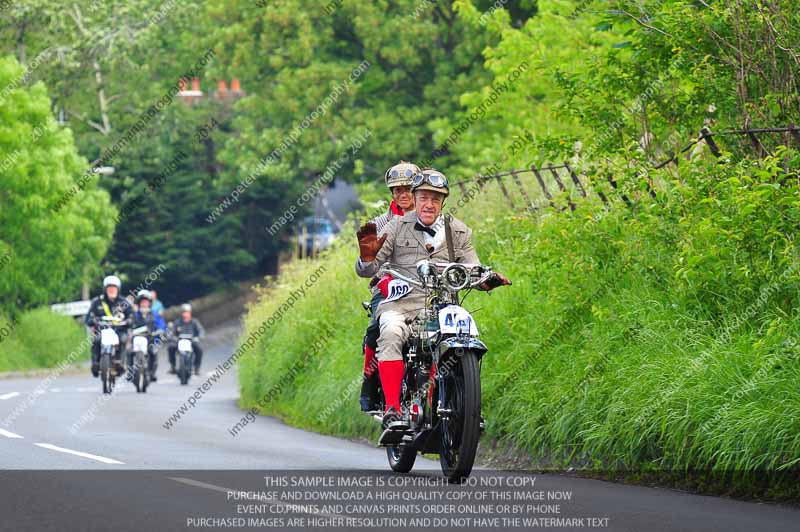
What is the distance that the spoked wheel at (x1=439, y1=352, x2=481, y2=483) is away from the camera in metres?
10.1

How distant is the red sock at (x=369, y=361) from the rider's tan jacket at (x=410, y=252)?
21.9 inches

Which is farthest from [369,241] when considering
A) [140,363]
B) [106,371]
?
[140,363]

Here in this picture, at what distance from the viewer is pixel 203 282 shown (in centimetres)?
6600

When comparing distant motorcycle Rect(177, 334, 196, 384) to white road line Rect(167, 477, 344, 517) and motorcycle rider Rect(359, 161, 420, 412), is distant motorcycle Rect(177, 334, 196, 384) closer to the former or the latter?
motorcycle rider Rect(359, 161, 420, 412)

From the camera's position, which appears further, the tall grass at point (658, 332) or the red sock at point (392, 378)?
the red sock at point (392, 378)

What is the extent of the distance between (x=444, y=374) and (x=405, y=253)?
1.20 meters

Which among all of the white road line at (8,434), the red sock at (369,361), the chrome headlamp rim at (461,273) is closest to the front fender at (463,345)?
the chrome headlamp rim at (461,273)

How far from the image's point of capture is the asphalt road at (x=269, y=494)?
28.1ft

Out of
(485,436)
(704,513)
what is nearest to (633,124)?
(485,436)

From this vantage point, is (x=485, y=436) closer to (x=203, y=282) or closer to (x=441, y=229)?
(x=441, y=229)

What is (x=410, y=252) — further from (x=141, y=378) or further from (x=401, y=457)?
(x=141, y=378)

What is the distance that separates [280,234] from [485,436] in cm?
5700

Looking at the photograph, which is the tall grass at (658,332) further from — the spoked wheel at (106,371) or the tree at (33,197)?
the tree at (33,197)

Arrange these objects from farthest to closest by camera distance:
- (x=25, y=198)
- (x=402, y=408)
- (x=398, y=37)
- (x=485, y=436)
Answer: (x=398, y=37) < (x=25, y=198) < (x=485, y=436) < (x=402, y=408)
